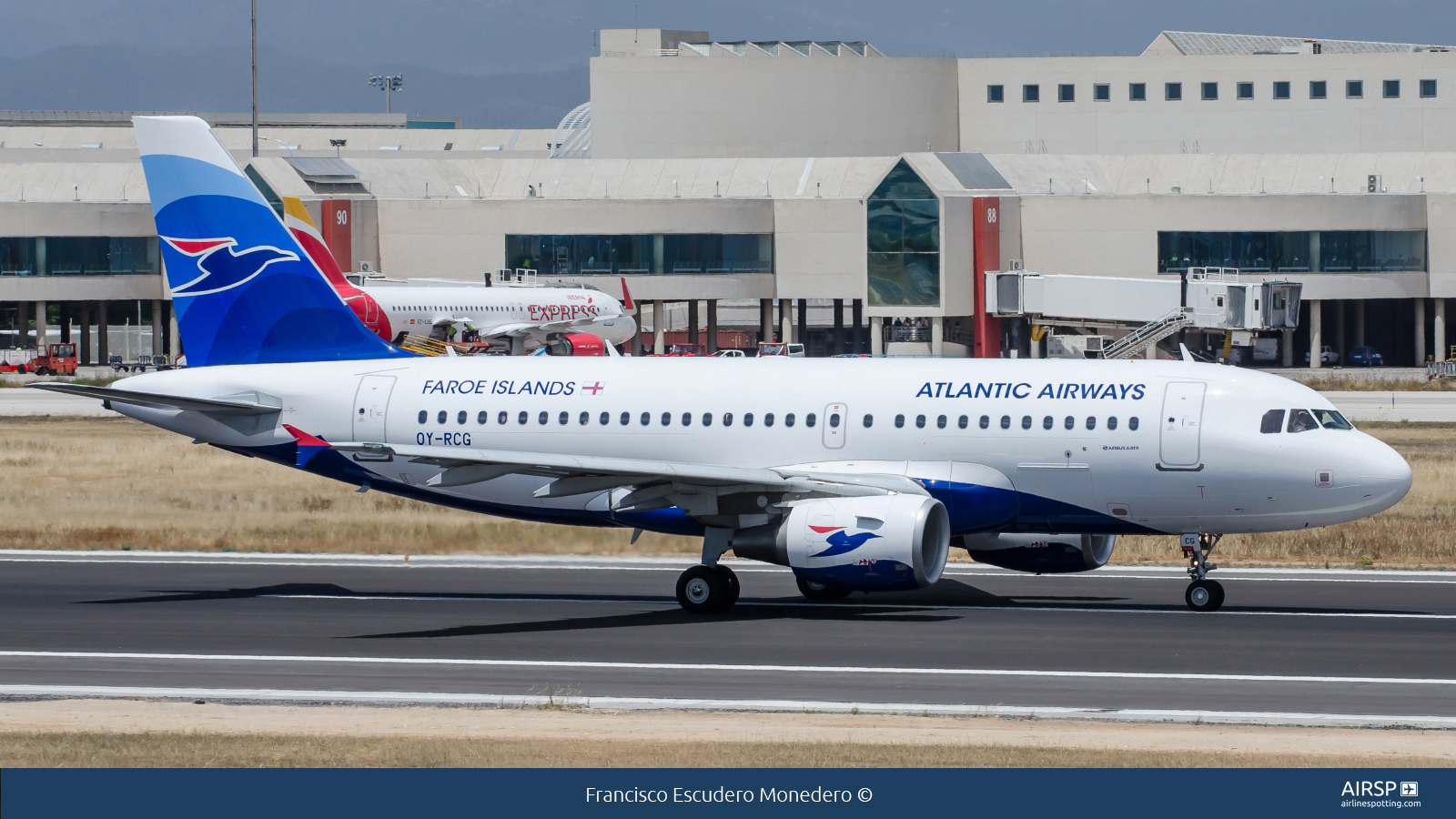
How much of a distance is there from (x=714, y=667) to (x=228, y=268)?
14104 mm

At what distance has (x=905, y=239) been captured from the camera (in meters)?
115

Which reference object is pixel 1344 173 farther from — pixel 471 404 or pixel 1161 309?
pixel 471 404

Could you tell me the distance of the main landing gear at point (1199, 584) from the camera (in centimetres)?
2933

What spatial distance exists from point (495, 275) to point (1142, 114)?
54420 mm

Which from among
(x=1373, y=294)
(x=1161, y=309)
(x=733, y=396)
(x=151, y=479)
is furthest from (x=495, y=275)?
(x=733, y=396)

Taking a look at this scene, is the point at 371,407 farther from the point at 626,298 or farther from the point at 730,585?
the point at 626,298

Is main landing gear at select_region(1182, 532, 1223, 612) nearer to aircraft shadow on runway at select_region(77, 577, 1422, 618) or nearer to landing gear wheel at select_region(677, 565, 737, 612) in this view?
aircraft shadow on runway at select_region(77, 577, 1422, 618)

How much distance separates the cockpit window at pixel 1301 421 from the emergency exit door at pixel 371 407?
50.9ft

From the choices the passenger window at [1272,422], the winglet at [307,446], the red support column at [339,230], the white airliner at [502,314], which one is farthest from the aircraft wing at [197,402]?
the red support column at [339,230]

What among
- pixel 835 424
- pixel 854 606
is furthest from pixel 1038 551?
pixel 835 424

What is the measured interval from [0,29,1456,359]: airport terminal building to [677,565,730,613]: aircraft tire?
7727 cm

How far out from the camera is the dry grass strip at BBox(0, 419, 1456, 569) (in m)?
37.7

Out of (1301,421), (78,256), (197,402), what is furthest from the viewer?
(78,256)

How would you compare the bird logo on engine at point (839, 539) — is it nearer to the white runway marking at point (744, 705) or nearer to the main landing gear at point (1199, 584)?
the white runway marking at point (744, 705)
